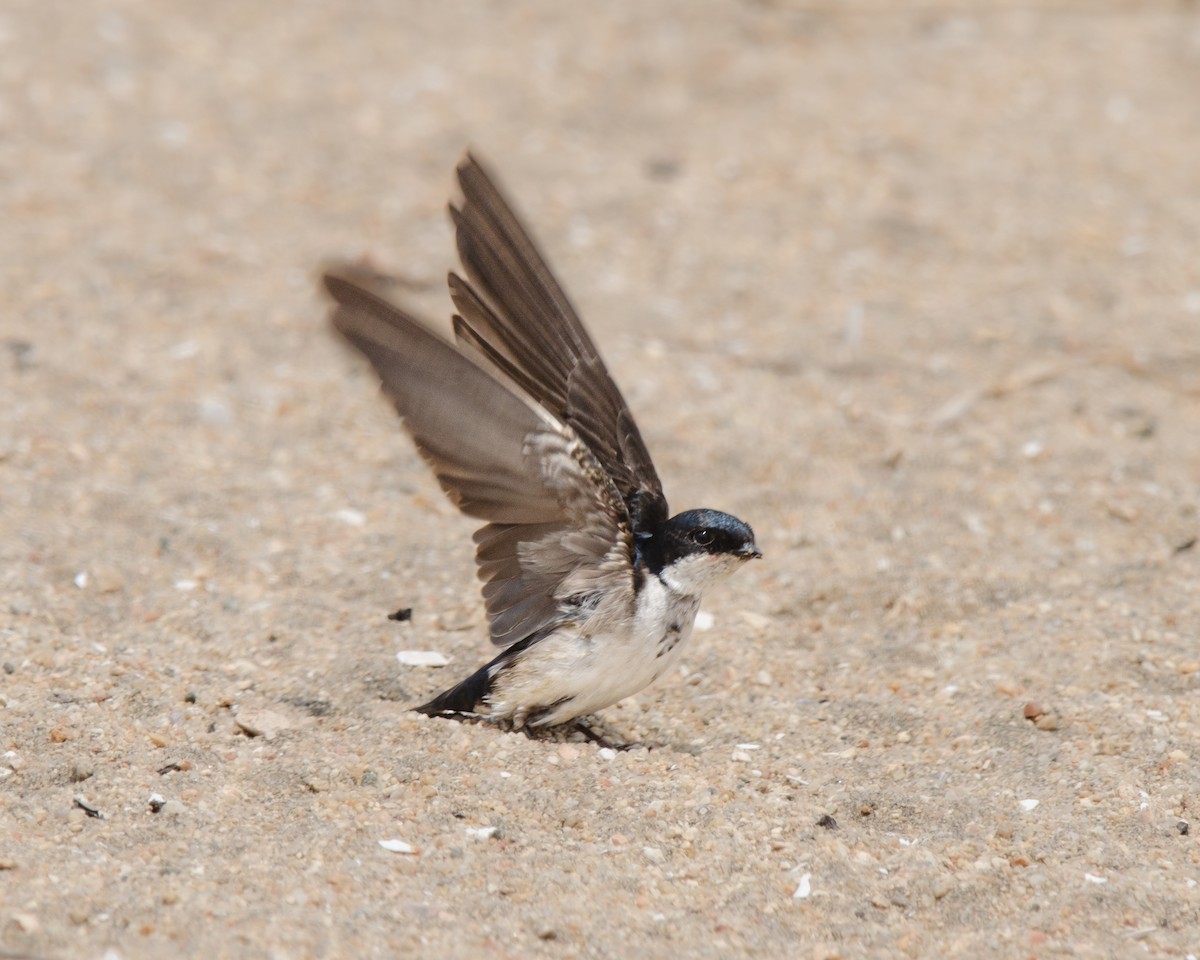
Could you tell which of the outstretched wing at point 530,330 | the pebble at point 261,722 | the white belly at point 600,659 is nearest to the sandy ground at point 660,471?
the pebble at point 261,722

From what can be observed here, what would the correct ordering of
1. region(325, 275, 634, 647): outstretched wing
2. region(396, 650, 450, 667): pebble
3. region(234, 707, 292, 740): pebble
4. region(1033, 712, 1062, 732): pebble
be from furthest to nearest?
region(396, 650, 450, 667): pebble
region(1033, 712, 1062, 732): pebble
region(234, 707, 292, 740): pebble
region(325, 275, 634, 647): outstretched wing

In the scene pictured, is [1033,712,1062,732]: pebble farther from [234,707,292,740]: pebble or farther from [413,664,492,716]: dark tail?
[234,707,292,740]: pebble

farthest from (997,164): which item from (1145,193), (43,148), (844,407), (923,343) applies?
(43,148)

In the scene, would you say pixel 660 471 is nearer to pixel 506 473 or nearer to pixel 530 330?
pixel 530 330

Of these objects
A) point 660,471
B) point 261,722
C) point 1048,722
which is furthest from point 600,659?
point 660,471

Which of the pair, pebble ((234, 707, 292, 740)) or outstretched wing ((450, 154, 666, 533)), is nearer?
outstretched wing ((450, 154, 666, 533))

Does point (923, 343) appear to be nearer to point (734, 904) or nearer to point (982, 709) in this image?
point (982, 709)

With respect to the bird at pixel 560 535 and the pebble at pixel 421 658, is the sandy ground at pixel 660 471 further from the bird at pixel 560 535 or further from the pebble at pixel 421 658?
the bird at pixel 560 535

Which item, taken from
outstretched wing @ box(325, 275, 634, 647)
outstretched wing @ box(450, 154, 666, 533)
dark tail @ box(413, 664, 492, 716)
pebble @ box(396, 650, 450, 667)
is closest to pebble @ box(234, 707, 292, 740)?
dark tail @ box(413, 664, 492, 716)

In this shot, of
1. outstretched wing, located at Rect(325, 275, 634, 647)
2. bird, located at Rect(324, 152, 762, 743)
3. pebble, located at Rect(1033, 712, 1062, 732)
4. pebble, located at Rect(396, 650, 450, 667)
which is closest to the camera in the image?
outstretched wing, located at Rect(325, 275, 634, 647)
